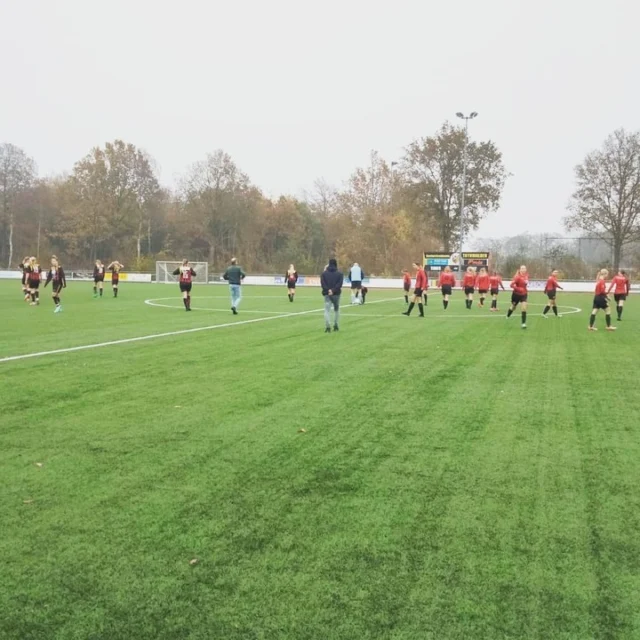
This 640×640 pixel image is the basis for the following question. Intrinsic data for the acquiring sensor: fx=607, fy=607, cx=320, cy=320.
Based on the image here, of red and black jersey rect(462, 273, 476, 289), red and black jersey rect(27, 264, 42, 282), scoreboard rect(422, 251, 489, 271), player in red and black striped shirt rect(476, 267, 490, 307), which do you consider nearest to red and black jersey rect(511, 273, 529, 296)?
player in red and black striped shirt rect(476, 267, 490, 307)

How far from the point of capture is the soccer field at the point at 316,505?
2.83m

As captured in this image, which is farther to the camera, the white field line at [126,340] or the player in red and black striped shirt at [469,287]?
the player in red and black striped shirt at [469,287]

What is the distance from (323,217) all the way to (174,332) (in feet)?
212

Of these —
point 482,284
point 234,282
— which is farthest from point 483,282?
point 234,282

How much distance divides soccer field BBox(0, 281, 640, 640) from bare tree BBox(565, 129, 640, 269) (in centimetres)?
5491

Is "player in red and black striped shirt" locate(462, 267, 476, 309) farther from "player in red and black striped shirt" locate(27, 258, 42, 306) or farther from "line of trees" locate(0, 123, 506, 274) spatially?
"line of trees" locate(0, 123, 506, 274)

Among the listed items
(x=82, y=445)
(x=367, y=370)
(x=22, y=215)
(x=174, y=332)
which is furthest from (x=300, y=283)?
(x=82, y=445)

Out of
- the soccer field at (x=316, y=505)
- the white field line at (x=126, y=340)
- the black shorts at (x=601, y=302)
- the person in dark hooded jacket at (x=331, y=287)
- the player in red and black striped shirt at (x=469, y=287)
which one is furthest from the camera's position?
the player in red and black striped shirt at (x=469, y=287)

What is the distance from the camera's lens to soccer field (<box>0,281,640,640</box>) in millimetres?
2832

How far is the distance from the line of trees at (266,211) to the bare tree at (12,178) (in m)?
0.11

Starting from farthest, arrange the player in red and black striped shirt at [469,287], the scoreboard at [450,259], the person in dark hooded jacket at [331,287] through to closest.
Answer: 1. the scoreboard at [450,259]
2. the player in red and black striped shirt at [469,287]
3. the person in dark hooded jacket at [331,287]

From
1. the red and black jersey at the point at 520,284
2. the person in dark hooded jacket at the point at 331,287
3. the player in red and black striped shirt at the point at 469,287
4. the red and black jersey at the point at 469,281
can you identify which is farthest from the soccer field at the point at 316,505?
the red and black jersey at the point at 469,281

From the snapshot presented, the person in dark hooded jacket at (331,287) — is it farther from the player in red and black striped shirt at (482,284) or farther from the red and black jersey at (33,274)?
the red and black jersey at (33,274)

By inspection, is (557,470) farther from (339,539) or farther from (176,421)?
(176,421)
